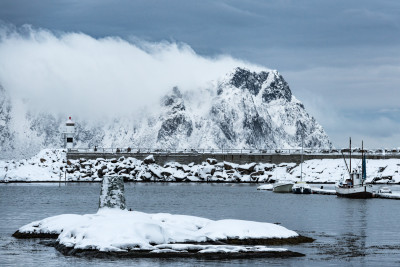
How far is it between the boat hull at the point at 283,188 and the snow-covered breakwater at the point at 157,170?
91.6ft

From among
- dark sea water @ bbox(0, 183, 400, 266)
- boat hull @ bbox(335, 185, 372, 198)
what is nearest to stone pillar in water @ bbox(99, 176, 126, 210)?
dark sea water @ bbox(0, 183, 400, 266)

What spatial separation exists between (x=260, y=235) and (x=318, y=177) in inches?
4474

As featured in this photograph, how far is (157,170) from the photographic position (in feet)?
513

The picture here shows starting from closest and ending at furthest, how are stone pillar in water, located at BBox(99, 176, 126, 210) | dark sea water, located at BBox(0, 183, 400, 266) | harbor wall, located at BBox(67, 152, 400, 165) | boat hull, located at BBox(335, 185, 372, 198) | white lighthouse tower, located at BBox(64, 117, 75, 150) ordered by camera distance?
dark sea water, located at BBox(0, 183, 400, 266), stone pillar in water, located at BBox(99, 176, 126, 210), boat hull, located at BBox(335, 185, 372, 198), harbor wall, located at BBox(67, 152, 400, 165), white lighthouse tower, located at BBox(64, 117, 75, 150)

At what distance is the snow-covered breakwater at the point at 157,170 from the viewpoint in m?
152

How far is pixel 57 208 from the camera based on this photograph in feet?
234

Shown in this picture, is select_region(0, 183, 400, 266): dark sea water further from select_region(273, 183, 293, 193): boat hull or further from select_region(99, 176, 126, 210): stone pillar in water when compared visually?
select_region(273, 183, 293, 193): boat hull

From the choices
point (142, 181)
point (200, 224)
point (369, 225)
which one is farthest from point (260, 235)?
point (142, 181)

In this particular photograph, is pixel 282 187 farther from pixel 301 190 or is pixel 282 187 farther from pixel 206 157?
pixel 206 157

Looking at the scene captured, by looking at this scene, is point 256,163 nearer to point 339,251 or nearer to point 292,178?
point 292,178

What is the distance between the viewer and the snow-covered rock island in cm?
3353

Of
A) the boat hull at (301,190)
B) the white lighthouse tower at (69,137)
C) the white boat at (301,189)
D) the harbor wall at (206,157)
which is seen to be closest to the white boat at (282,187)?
the white boat at (301,189)

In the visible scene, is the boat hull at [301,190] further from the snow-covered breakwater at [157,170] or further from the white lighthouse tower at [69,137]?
the white lighthouse tower at [69,137]

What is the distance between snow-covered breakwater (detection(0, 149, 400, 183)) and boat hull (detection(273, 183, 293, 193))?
27.9 metres
